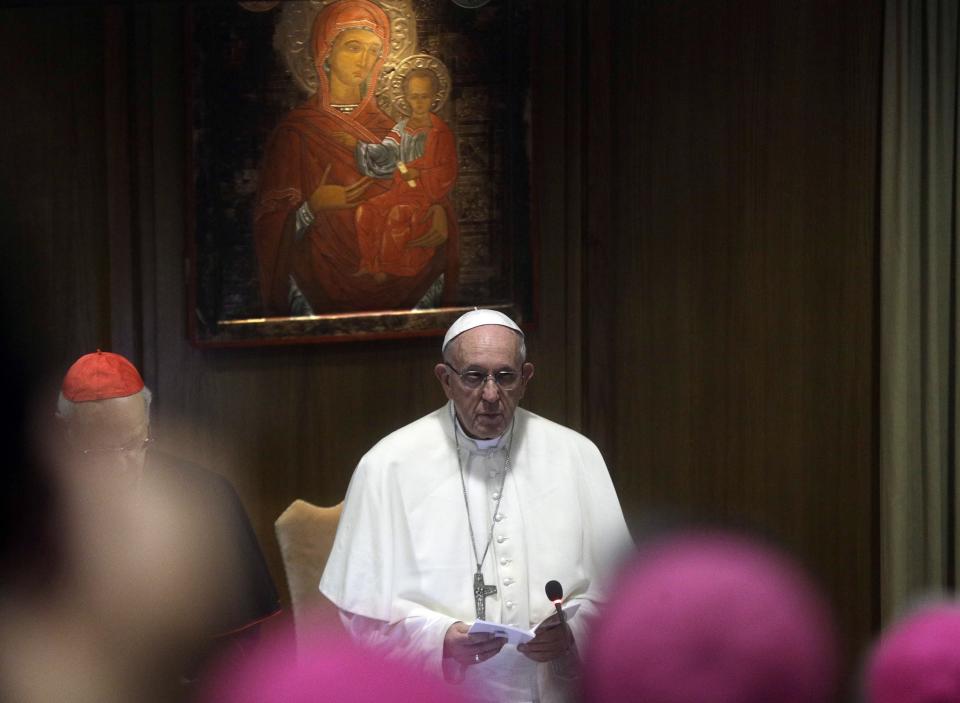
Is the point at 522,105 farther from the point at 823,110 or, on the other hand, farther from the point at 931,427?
the point at 931,427

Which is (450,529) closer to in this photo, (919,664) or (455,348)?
(455,348)

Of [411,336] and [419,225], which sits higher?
[419,225]

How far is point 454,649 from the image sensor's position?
109 inches

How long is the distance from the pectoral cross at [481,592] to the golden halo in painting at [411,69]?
1.96 metres

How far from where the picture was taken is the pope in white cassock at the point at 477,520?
305cm

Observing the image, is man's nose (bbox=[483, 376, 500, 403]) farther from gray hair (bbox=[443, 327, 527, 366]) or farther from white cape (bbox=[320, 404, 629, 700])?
white cape (bbox=[320, 404, 629, 700])

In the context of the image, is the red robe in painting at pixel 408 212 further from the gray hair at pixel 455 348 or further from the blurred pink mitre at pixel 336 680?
the blurred pink mitre at pixel 336 680

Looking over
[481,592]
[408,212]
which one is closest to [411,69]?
[408,212]

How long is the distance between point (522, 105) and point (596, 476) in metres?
1.64

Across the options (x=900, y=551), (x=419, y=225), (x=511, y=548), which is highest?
(x=419, y=225)

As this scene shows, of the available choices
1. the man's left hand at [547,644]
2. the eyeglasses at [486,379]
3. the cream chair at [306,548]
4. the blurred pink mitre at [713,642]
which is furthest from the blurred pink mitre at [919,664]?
the cream chair at [306,548]

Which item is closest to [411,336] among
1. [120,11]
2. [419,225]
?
[419,225]

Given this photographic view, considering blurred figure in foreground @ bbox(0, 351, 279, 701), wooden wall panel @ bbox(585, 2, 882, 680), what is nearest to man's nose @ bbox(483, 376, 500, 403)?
blurred figure in foreground @ bbox(0, 351, 279, 701)

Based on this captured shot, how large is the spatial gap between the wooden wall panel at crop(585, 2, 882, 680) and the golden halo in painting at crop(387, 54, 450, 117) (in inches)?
26.8
